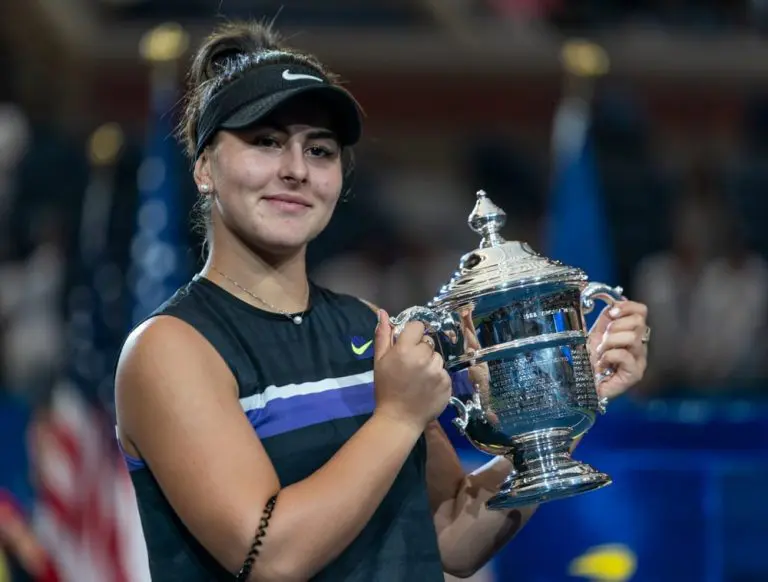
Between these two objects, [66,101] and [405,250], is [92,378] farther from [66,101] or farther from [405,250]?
[66,101]

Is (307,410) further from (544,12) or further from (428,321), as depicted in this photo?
(544,12)

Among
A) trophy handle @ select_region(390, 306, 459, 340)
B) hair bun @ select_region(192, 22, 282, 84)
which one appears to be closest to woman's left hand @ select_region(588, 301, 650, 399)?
trophy handle @ select_region(390, 306, 459, 340)

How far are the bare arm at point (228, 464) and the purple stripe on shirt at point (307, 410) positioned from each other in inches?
2.2

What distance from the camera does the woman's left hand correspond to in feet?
5.68

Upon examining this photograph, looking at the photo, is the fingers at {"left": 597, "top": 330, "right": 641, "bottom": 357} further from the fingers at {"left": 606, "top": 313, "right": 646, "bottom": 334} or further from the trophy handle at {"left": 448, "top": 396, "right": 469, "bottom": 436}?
the trophy handle at {"left": 448, "top": 396, "right": 469, "bottom": 436}

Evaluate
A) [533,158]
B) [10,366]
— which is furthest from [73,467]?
[533,158]

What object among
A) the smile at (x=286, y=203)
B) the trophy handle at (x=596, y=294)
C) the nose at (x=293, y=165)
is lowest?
the trophy handle at (x=596, y=294)

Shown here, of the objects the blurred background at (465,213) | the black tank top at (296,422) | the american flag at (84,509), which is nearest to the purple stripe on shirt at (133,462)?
the black tank top at (296,422)

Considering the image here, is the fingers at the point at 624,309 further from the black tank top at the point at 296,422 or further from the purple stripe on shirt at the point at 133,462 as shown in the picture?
the purple stripe on shirt at the point at 133,462

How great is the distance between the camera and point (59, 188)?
276 inches

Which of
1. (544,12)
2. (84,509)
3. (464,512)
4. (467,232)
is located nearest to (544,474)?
(464,512)

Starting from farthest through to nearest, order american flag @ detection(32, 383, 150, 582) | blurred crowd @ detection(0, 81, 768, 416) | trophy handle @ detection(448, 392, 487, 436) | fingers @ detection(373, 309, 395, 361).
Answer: blurred crowd @ detection(0, 81, 768, 416), american flag @ detection(32, 383, 150, 582), trophy handle @ detection(448, 392, 487, 436), fingers @ detection(373, 309, 395, 361)

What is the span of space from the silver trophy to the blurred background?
24.9 inches

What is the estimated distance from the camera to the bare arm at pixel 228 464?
136 centimetres
